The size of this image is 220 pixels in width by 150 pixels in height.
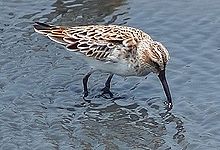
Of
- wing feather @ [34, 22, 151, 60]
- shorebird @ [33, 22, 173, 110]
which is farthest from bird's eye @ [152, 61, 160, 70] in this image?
wing feather @ [34, 22, 151, 60]

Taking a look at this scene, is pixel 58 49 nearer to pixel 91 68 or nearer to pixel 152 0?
pixel 91 68

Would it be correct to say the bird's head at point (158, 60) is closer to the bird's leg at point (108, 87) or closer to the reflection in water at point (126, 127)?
the reflection in water at point (126, 127)

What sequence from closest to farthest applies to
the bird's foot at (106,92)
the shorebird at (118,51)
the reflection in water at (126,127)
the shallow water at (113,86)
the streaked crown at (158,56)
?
the reflection in water at (126,127) → the shallow water at (113,86) → the streaked crown at (158,56) → the shorebird at (118,51) → the bird's foot at (106,92)

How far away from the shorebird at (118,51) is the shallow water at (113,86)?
30 cm

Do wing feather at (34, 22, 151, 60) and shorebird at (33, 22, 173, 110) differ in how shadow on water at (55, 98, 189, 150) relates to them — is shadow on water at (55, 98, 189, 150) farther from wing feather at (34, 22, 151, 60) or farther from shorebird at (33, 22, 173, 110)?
wing feather at (34, 22, 151, 60)

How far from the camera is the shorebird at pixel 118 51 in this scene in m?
8.36

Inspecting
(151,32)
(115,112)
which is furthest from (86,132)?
(151,32)

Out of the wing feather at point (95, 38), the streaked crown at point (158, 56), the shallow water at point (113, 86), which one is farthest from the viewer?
the wing feather at point (95, 38)

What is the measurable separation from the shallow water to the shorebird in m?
0.30

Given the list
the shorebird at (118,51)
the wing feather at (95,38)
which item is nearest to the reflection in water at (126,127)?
the shorebird at (118,51)

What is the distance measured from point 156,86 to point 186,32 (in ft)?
4.83

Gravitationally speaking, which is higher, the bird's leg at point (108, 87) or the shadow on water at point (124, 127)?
the bird's leg at point (108, 87)

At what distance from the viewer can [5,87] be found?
869 centimetres

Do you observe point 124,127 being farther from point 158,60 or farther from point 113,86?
point 113,86
